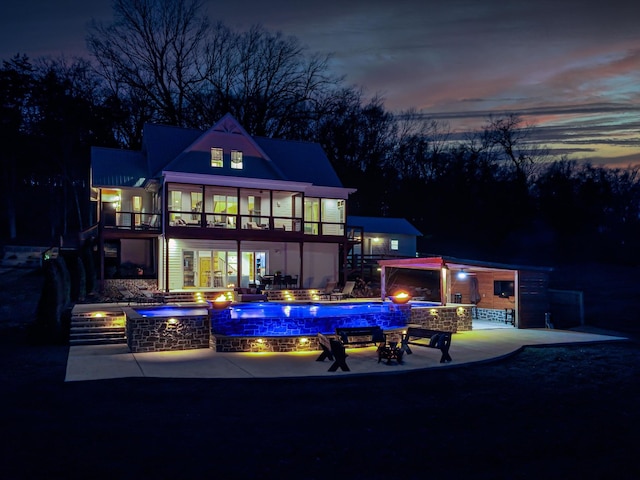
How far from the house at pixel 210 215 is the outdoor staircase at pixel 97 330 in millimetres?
6742

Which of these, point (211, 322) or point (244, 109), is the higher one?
point (244, 109)

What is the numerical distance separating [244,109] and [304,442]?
128 feet

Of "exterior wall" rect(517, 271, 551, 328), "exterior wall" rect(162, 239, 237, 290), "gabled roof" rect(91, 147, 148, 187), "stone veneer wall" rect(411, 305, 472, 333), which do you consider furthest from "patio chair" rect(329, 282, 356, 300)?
"gabled roof" rect(91, 147, 148, 187)

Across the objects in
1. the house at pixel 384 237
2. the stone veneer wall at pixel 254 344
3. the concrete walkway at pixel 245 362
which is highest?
the house at pixel 384 237

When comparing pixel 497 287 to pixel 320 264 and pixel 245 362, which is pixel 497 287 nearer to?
pixel 320 264

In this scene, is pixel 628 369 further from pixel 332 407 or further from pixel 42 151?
pixel 42 151

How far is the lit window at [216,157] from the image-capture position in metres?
26.4

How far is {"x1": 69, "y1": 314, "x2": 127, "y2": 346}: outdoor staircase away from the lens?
52.9ft

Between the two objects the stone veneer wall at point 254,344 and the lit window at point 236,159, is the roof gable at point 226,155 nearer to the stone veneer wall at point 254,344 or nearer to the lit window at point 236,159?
the lit window at point 236,159

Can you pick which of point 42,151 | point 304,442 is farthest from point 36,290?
point 304,442

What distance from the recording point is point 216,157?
87.0ft

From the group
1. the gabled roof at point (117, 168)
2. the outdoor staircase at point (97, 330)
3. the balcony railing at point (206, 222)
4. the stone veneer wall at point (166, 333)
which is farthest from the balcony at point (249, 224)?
the stone veneer wall at point (166, 333)

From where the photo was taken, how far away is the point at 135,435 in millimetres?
7539

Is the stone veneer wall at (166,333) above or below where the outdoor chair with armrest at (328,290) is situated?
below
